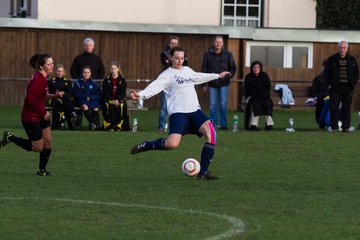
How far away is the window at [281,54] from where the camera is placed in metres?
37.8

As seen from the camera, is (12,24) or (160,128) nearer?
(160,128)

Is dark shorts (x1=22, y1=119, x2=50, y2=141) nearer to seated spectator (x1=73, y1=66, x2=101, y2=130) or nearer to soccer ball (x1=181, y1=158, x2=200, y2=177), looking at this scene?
soccer ball (x1=181, y1=158, x2=200, y2=177)

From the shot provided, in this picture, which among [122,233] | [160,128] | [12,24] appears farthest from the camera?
[12,24]

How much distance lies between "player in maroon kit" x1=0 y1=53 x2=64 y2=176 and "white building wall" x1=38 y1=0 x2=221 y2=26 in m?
22.7

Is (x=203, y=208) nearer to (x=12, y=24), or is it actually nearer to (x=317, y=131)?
(x=317, y=131)

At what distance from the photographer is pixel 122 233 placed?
9758 mm

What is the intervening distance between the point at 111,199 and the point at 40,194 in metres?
0.90

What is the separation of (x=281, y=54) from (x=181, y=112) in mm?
24159

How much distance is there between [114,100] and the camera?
76.4 ft

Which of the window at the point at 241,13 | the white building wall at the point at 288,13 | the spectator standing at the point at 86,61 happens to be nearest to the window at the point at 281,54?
the white building wall at the point at 288,13

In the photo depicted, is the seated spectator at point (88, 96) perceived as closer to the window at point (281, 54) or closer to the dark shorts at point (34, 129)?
the dark shorts at point (34, 129)

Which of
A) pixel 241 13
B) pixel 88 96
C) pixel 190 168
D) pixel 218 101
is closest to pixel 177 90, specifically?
pixel 190 168

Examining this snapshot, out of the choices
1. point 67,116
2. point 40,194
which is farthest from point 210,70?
point 40,194

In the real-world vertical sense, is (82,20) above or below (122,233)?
above
